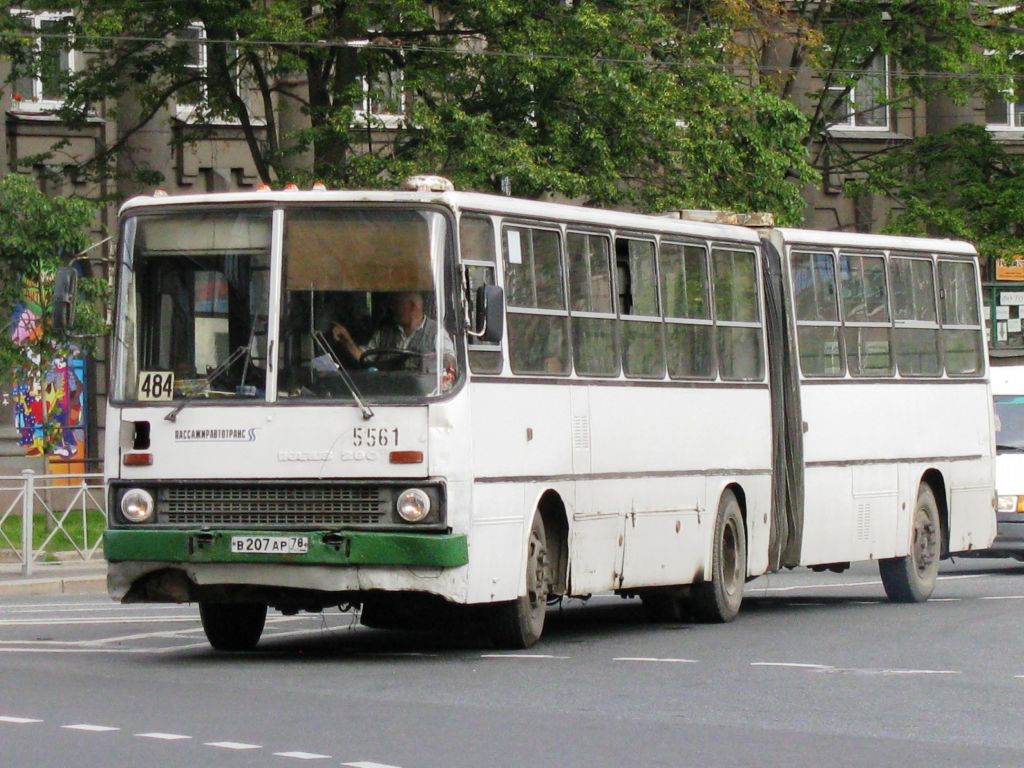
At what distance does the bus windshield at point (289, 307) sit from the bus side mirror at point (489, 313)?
16cm

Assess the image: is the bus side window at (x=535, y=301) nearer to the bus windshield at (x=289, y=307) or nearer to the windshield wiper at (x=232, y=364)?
the bus windshield at (x=289, y=307)

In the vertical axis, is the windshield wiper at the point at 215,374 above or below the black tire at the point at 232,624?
above

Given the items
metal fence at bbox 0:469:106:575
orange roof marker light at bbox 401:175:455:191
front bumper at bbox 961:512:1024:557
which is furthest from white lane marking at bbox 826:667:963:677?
metal fence at bbox 0:469:106:575

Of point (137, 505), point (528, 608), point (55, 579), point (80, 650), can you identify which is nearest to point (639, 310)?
point (528, 608)

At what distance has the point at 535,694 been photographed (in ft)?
39.4

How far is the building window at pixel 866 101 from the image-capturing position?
129 feet

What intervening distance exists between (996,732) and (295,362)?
16.7 ft

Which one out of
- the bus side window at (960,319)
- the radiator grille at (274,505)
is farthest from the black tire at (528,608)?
the bus side window at (960,319)

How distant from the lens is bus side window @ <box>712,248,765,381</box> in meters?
17.6

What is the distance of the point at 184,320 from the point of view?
46.4 ft

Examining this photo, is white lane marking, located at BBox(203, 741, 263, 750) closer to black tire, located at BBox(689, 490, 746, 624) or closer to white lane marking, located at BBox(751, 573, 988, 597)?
black tire, located at BBox(689, 490, 746, 624)

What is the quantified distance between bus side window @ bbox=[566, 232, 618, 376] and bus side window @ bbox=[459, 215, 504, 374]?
1.13 m

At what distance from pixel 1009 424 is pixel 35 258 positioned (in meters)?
11.6

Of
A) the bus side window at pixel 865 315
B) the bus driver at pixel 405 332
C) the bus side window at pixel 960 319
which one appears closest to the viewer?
the bus driver at pixel 405 332
